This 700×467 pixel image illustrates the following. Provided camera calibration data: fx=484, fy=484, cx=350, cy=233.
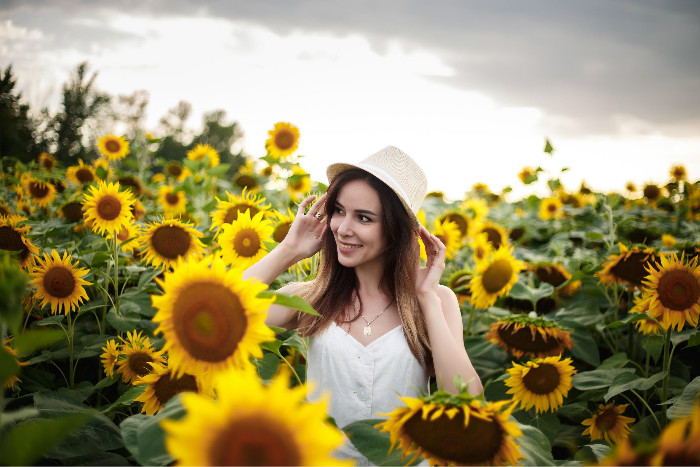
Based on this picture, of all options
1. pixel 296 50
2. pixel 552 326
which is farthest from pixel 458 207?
pixel 552 326

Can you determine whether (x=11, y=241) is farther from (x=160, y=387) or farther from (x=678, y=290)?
(x=678, y=290)

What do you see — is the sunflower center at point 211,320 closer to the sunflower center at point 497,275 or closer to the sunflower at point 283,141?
the sunflower center at point 497,275

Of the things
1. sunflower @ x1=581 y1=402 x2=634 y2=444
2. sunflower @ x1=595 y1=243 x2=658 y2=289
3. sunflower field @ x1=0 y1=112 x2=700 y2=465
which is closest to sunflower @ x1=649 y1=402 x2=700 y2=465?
sunflower field @ x1=0 y1=112 x2=700 y2=465

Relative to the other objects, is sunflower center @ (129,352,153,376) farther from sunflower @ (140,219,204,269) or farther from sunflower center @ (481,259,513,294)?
sunflower center @ (481,259,513,294)

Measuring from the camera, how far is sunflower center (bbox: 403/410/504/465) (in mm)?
1149

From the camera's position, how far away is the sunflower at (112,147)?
204 inches

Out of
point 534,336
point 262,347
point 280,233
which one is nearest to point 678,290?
point 534,336

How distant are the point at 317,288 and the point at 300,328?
0.22 meters

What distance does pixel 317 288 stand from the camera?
2289 millimetres

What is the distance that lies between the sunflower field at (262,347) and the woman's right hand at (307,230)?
18 cm

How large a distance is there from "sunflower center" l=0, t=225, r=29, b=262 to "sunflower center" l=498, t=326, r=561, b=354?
8.15 feet

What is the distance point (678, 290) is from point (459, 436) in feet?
4.92

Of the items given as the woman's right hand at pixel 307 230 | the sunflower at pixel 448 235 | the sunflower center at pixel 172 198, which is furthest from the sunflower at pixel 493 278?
the sunflower center at pixel 172 198

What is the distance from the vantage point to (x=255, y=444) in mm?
774
